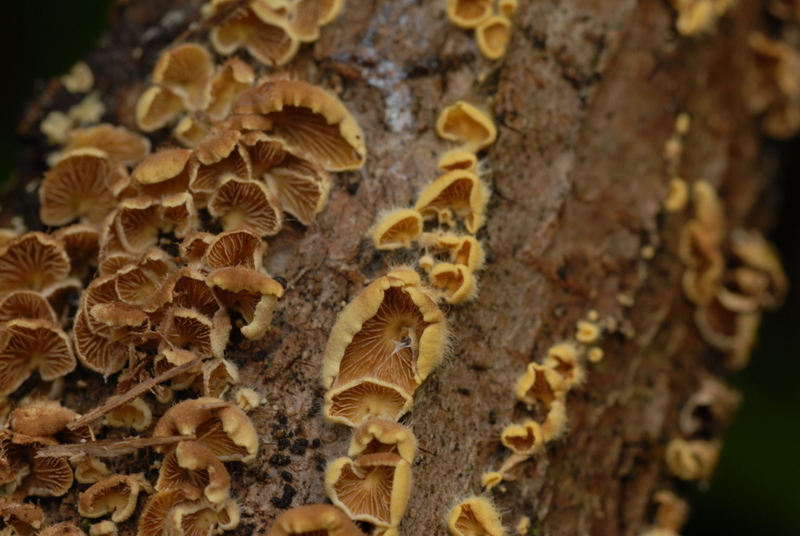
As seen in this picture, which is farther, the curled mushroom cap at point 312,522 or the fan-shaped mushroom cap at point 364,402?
the fan-shaped mushroom cap at point 364,402

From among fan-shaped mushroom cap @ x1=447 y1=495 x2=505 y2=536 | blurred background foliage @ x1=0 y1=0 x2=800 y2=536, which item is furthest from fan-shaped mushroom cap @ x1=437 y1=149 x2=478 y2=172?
blurred background foliage @ x1=0 y1=0 x2=800 y2=536

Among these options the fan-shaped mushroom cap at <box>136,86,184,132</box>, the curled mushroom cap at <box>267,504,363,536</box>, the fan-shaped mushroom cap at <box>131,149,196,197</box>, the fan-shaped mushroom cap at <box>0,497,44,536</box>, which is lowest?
the fan-shaped mushroom cap at <box>0,497,44,536</box>

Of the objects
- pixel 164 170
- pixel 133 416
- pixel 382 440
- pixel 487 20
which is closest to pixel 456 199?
pixel 487 20

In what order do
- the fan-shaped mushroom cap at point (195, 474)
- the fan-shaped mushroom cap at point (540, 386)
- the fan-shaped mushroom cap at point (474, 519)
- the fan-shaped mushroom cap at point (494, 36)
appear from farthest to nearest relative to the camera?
the fan-shaped mushroom cap at point (494, 36)
the fan-shaped mushroom cap at point (540, 386)
the fan-shaped mushroom cap at point (474, 519)
the fan-shaped mushroom cap at point (195, 474)

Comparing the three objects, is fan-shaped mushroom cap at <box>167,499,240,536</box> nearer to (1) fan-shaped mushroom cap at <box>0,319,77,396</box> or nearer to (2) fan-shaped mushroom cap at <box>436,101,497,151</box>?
(1) fan-shaped mushroom cap at <box>0,319,77,396</box>

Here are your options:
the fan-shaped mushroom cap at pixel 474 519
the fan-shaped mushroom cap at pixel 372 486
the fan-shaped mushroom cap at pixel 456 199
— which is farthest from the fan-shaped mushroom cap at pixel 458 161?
the fan-shaped mushroom cap at pixel 474 519

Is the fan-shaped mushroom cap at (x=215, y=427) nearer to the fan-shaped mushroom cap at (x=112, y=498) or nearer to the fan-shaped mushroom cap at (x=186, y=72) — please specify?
the fan-shaped mushroom cap at (x=112, y=498)

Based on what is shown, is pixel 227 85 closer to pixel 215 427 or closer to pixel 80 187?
pixel 80 187
